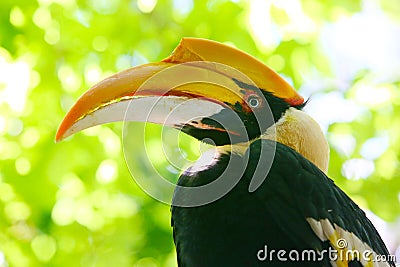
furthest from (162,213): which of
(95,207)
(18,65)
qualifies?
(18,65)

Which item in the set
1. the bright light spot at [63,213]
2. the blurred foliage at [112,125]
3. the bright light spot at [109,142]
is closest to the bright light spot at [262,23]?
the blurred foliage at [112,125]

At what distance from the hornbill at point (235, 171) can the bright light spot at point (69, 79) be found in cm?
75

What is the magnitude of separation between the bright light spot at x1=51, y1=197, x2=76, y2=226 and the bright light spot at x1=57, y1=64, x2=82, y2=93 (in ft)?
1.04

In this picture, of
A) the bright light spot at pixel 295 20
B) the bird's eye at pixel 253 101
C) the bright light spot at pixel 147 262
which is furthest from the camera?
the bright light spot at pixel 295 20

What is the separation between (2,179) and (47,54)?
37 centimetres

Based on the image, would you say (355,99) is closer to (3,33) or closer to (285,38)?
(285,38)

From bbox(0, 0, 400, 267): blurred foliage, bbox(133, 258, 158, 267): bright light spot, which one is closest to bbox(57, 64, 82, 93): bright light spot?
bbox(0, 0, 400, 267): blurred foliage

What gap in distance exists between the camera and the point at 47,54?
1.86 m

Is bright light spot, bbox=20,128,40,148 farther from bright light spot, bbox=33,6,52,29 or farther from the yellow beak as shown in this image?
the yellow beak

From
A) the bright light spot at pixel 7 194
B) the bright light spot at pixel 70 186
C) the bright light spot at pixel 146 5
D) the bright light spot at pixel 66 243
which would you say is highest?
the bright light spot at pixel 146 5

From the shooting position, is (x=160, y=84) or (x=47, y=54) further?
(x=47, y=54)

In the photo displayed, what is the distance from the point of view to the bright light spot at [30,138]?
1785 millimetres

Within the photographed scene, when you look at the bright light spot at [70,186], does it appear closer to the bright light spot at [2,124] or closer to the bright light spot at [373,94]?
the bright light spot at [2,124]

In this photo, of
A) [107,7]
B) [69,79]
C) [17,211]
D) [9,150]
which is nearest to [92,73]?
[69,79]
